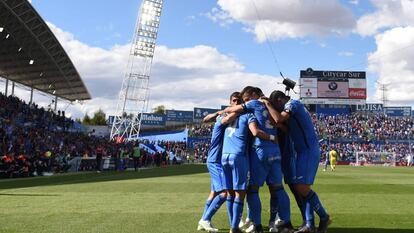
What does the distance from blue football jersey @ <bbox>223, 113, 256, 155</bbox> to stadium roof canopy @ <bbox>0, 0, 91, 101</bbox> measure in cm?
2737

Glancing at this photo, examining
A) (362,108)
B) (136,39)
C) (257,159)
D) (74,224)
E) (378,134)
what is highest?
(136,39)

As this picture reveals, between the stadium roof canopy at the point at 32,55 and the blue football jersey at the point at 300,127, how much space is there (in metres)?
27.7

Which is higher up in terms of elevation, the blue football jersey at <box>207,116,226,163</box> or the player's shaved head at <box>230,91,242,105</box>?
the player's shaved head at <box>230,91,242,105</box>

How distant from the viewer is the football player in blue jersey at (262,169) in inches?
279

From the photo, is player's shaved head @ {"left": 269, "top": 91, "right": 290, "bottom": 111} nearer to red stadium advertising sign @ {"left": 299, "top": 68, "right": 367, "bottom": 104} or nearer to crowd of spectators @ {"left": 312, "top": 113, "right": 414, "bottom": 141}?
crowd of spectators @ {"left": 312, "top": 113, "right": 414, "bottom": 141}

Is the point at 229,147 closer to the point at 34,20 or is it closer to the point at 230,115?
the point at 230,115

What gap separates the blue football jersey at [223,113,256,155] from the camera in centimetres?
707

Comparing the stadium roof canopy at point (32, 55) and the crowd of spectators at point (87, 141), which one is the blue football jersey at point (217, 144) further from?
the stadium roof canopy at point (32, 55)

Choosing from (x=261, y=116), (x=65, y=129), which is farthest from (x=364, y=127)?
(x=261, y=116)

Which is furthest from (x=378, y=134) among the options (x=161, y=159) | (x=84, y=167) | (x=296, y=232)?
(x=296, y=232)

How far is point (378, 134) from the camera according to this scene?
70750 millimetres

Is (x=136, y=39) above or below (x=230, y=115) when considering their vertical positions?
above

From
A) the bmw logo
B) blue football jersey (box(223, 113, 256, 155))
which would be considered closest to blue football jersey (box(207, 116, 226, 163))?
blue football jersey (box(223, 113, 256, 155))

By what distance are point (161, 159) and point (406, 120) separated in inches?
1753
